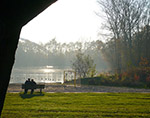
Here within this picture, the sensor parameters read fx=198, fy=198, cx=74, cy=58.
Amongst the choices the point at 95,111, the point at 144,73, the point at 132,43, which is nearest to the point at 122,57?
the point at 132,43

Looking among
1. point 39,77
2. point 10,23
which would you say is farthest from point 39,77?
point 10,23

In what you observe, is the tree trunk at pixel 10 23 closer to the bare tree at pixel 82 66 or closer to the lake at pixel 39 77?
the bare tree at pixel 82 66

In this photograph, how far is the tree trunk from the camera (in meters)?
1.88

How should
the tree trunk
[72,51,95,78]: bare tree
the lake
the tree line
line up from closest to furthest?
1. the tree trunk
2. [72,51,95,78]: bare tree
3. the lake
4. the tree line

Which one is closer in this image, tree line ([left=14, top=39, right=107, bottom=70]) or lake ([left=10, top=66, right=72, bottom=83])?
lake ([left=10, top=66, right=72, bottom=83])

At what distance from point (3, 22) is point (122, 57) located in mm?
27905

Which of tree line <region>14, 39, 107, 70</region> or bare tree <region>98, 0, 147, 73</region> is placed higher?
tree line <region>14, 39, 107, 70</region>

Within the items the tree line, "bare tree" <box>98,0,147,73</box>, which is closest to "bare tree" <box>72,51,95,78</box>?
"bare tree" <box>98,0,147,73</box>

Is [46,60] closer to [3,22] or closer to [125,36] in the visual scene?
[125,36]

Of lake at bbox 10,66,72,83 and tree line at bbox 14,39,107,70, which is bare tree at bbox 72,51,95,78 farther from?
tree line at bbox 14,39,107,70

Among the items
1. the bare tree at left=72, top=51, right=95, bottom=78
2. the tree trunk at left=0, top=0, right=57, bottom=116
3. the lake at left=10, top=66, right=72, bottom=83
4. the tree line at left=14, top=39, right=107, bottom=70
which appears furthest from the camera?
the tree line at left=14, top=39, right=107, bottom=70

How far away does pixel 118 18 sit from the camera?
28.3 m

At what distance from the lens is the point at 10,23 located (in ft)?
6.59

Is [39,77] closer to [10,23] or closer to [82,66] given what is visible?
[82,66]
